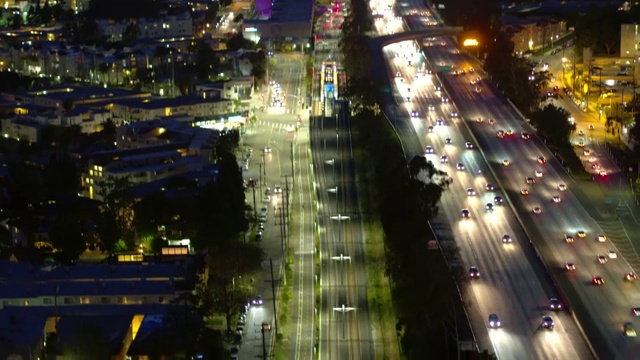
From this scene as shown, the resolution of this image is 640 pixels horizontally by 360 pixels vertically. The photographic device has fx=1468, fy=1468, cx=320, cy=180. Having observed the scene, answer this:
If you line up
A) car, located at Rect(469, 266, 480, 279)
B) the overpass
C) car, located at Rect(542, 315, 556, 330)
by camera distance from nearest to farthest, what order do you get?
car, located at Rect(542, 315, 556, 330), car, located at Rect(469, 266, 480, 279), the overpass

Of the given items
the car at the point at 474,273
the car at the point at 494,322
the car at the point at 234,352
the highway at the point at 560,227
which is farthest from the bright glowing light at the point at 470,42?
the car at the point at 234,352

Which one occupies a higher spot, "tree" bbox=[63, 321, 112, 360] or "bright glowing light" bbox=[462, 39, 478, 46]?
"bright glowing light" bbox=[462, 39, 478, 46]

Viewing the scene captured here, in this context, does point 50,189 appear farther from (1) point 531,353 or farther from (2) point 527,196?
(1) point 531,353

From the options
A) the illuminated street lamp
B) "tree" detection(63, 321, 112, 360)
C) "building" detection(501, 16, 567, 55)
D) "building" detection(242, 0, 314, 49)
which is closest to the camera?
"tree" detection(63, 321, 112, 360)

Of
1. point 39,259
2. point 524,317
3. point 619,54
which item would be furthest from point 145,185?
point 619,54

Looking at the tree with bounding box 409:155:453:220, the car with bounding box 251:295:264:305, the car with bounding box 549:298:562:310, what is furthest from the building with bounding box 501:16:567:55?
the car with bounding box 549:298:562:310

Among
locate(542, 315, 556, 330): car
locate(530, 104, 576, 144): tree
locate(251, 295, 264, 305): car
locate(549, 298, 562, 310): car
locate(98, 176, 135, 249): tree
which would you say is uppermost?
locate(530, 104, 576, 144): tree

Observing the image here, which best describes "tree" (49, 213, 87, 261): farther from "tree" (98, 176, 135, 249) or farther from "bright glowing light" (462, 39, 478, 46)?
"bright glowing light" (462, 39, 478, 46)
